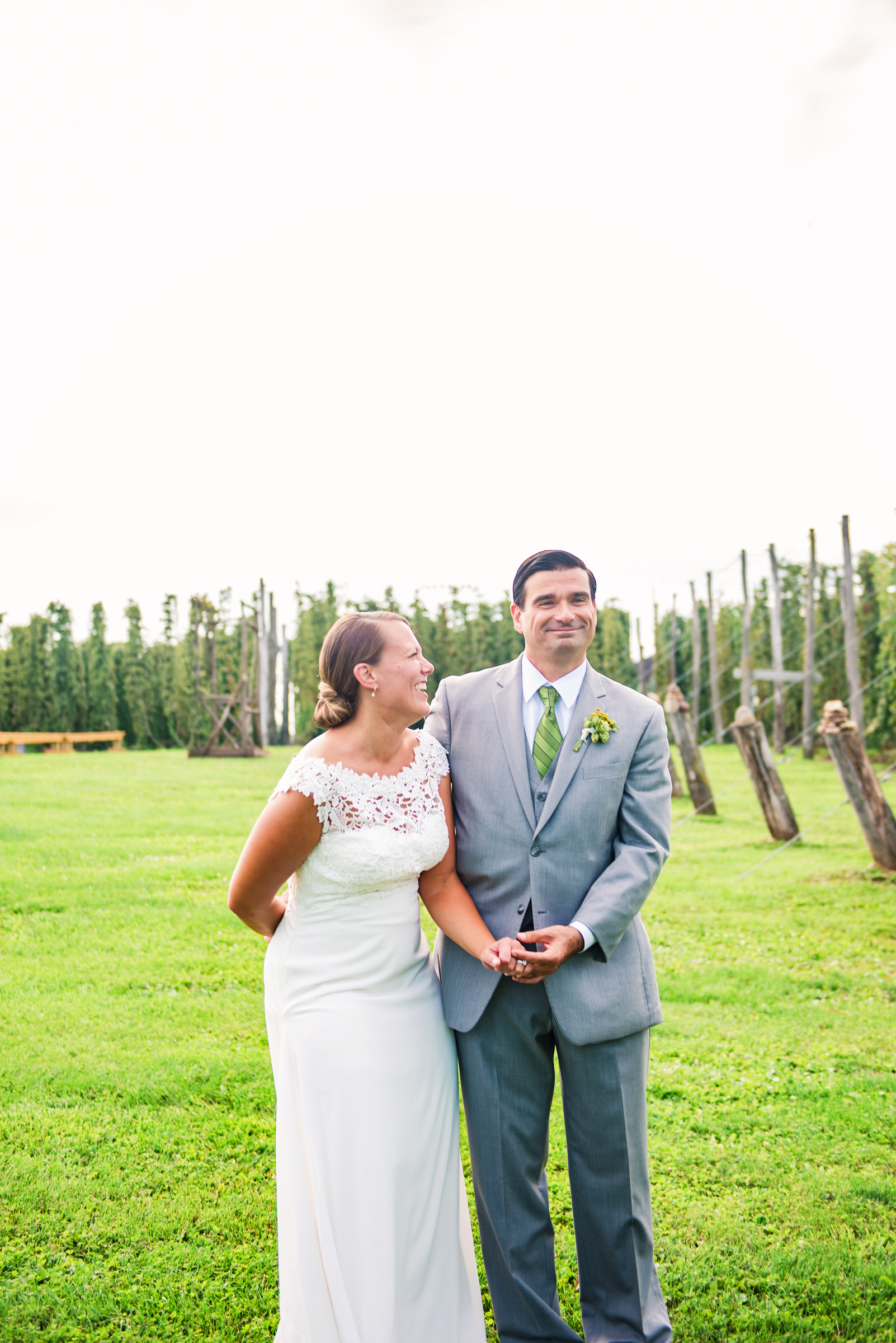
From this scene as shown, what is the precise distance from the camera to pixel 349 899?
2.81 meters

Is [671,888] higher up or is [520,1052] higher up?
[520,1052]

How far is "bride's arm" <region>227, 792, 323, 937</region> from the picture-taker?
2.71 meters

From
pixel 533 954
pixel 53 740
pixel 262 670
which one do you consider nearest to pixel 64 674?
pixel 53 740

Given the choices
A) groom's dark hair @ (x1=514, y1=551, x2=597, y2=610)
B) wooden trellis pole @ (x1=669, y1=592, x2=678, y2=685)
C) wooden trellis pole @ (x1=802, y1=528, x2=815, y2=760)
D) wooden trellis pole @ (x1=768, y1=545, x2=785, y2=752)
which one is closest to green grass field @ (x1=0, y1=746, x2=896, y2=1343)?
groom's dark hair @ (x1=514, y1=551, x2=597, y2=610)

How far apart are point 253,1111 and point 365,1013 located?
87.4 inches

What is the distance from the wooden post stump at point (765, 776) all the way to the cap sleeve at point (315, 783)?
9.14 meters

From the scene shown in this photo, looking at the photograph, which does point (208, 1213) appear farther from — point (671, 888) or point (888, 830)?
point (888, 830)

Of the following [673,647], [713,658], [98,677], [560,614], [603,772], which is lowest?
[603,772]

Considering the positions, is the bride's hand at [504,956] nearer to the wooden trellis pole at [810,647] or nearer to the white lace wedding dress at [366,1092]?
the white lace wedding dress at [366,1092]

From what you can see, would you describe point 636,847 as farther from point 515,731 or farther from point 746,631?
point 746,631

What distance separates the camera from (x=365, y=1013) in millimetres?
2752

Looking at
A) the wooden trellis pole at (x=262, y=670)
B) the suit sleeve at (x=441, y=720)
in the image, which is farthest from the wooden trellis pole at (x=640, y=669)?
the suit sleeve at (x=441, y=720)

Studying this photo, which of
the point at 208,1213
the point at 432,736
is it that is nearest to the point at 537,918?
the point at 432,736

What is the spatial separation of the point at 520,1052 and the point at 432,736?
1.04 meters
